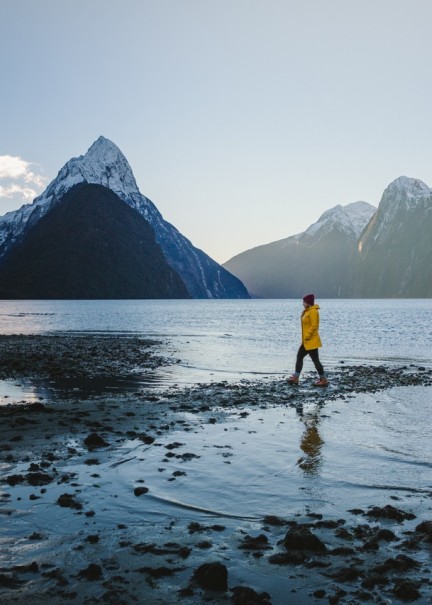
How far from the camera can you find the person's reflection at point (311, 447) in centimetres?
873

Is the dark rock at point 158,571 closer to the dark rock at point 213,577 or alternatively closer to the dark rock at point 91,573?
the dark rock at point 213,577

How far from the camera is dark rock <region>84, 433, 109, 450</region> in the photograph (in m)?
9.81

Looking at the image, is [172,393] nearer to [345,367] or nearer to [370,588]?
[345,367]

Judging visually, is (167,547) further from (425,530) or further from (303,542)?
(425,530)

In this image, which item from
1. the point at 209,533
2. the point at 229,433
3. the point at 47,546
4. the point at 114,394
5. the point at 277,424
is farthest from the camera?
the point at 114,394

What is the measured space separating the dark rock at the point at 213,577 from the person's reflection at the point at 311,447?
148 inches

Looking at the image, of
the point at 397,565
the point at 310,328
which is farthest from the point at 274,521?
the point at 310,328

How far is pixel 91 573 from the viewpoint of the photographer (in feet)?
16.1

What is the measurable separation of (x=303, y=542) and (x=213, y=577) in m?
1.19

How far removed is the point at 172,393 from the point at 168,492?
383 inches

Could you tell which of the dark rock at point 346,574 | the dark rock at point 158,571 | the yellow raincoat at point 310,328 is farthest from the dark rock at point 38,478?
the yellow raincoat at point 310,328

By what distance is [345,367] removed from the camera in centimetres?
2527

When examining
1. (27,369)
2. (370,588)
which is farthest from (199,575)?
(27,369)

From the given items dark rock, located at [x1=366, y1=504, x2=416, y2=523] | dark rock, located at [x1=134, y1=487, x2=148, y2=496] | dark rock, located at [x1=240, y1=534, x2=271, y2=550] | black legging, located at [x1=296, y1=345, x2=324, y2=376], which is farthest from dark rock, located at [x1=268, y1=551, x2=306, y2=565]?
black legging, located at [x1=296, y1=345, x2=324, y2=376]
